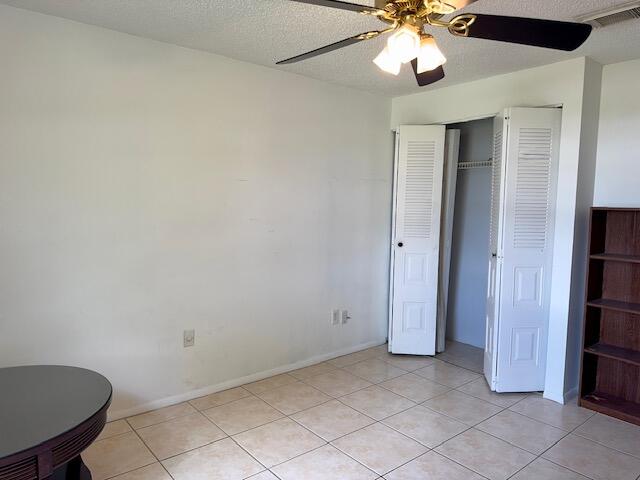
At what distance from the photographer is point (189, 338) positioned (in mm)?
3121

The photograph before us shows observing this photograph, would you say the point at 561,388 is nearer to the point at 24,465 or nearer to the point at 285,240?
the point at 285,240

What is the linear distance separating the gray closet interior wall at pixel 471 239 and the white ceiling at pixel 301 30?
932 millimetres

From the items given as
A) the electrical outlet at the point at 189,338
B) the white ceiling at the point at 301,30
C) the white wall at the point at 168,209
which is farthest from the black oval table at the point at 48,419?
the white ceiling at the point at 301,30

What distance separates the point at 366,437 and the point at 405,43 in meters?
2.18

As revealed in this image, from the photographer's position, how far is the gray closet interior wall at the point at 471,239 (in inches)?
168

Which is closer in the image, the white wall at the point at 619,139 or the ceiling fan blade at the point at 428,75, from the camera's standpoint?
the ceiling fan blade at the point at 428,75

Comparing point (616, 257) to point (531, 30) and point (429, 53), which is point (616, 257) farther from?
point (429, 53)

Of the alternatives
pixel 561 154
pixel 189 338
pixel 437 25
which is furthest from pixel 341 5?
pixel 189 338

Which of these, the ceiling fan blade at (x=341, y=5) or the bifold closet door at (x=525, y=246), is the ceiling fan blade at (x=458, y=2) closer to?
the ceiling fan blade at (x=341, y=5)

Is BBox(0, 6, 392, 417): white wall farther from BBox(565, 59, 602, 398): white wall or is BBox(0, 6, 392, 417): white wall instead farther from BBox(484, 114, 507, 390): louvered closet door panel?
BBox(565, 59, 602, 398): white wall

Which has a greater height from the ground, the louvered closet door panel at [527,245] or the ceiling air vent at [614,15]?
the ceiling air vent at [614,15]

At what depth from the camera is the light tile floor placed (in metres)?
2.34

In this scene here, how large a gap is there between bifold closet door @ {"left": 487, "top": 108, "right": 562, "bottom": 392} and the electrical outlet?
2201mm

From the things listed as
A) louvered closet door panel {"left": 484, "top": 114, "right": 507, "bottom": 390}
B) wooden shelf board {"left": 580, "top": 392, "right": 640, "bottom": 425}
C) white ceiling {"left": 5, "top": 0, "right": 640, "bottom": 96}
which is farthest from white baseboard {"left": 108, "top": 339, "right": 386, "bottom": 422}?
white ceiling {"left": 5, "top": 0, "right": 640, "bottom": 96}
